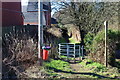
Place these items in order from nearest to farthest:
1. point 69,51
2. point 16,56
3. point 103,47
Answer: point 16,56 → point 103,47 → point 69,51

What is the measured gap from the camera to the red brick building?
46.7ft

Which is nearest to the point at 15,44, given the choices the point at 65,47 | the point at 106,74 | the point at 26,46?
the point at 26,46

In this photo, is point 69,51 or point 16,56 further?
point 69,51

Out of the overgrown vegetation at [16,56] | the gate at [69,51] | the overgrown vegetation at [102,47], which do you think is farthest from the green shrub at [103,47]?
the overgrown vegetation at [16,56]

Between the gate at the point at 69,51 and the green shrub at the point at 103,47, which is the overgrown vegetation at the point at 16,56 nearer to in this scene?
the green shrub at the point at 103,47

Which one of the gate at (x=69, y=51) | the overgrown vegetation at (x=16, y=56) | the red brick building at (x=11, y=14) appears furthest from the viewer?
the red brick building at (x=11, y=14)

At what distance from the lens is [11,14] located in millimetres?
15766

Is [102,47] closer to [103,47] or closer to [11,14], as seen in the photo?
[103,47]

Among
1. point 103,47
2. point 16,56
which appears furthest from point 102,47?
point 16,56

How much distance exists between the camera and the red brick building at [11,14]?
14.2m

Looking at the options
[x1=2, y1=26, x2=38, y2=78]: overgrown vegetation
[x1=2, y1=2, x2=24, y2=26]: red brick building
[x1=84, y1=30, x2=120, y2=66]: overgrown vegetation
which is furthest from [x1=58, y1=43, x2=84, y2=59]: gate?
[x1=2, y1=2, x2=24, y2=26]: red brick building

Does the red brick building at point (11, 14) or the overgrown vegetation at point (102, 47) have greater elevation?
the red brick building at point (11, 14)

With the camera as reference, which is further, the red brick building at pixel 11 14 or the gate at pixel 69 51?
the red brick building at pixel 11 14

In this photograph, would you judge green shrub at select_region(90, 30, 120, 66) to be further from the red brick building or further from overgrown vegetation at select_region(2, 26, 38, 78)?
the red brick building
